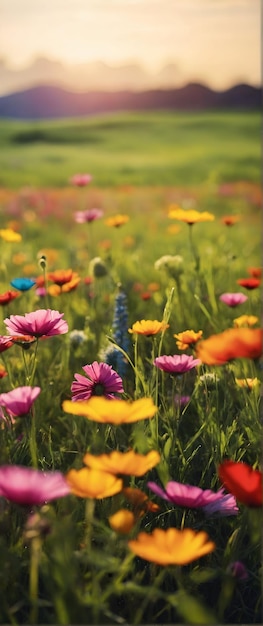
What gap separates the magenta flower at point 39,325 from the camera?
1140mm

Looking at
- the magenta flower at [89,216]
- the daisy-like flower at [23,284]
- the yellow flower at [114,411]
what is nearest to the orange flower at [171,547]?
the yellow flower at [114,411]

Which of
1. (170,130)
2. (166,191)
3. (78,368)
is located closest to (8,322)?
(78,368)

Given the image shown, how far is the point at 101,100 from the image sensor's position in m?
2.47

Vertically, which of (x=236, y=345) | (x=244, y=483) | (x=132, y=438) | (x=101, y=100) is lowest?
(x=132, y=438)

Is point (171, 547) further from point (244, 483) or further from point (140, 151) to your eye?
point (140, 151)

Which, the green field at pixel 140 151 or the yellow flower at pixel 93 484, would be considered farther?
the green field at pixel 140 151

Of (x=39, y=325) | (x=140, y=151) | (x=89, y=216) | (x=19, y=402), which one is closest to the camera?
(x=19, y=402)

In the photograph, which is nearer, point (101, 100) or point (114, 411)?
point (114, 411)

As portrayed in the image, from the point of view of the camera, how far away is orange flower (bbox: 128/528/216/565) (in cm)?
77

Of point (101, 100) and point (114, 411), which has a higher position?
point (101, 100)

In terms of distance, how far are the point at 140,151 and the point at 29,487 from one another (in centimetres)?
923

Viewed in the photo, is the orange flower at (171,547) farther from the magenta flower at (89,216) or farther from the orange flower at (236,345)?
the magenta flower at (89,216)

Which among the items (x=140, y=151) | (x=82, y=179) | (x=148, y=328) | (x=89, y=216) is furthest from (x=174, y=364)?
(x=140, y=151)

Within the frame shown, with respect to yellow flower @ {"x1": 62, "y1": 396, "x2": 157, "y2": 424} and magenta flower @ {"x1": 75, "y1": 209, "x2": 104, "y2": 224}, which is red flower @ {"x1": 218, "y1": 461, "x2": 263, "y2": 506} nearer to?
yellow flower @ {"x1": 62, "y1": 396, "x2": 157, "y2": 424}
